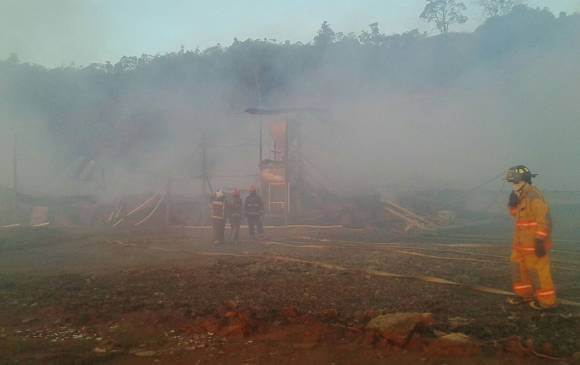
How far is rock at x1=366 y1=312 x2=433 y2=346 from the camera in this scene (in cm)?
353

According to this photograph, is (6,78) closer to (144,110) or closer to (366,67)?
(144,110)

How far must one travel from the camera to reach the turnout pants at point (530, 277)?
439 cm

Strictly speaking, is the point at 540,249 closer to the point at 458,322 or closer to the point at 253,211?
the point at 458,322

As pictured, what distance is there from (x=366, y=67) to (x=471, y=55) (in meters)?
3.59

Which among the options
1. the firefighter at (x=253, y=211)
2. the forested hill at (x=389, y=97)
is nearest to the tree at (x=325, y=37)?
the forested hill at (x=389, y=97)

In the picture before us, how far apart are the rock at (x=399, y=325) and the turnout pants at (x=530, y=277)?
4.45 feet

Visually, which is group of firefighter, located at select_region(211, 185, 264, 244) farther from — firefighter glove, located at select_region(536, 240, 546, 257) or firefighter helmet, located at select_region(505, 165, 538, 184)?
firefighter glove, located at select_region(536, 240, 546, 257)

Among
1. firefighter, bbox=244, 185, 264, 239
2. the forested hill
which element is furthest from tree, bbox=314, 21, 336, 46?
firefighter, bbox=244, 185, 264, 239

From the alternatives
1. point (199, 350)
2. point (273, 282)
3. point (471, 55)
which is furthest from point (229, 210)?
point (471, 55)

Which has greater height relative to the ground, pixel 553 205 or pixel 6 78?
pixel 6 78

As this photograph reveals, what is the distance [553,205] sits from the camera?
15.1 metres

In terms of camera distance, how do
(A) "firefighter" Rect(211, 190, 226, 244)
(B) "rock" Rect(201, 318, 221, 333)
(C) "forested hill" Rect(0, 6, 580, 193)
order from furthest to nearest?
(C) "forested hill" Rect(0, 6, 580, 193)
(A) "firefighter" Rect(211, 190, 226, 244)
(B) "rock" Rect(201, 318, 221, 333)

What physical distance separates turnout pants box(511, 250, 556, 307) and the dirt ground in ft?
0.53

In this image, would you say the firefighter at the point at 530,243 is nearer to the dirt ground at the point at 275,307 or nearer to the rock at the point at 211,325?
the dirt ground at the point at 275,307
